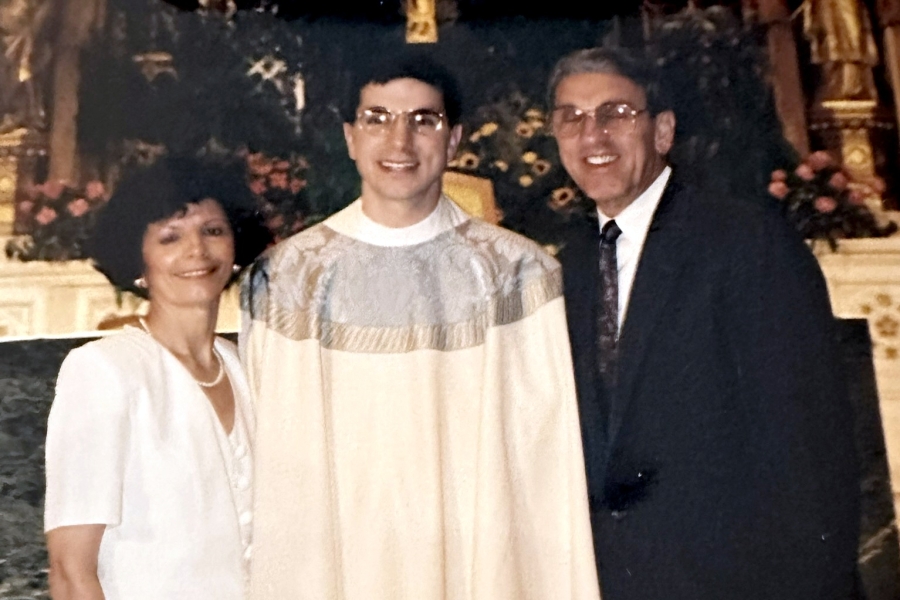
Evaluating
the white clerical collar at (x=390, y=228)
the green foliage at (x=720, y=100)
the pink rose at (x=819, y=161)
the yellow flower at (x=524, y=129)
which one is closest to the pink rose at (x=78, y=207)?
the white clerical collar at (x=390, y=228)

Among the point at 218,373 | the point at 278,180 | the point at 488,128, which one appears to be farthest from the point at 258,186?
the point at 488,128

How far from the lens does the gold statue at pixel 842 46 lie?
2205 mm

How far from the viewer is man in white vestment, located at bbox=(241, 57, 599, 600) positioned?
1965mm

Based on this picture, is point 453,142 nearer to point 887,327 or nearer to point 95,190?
point 95,190

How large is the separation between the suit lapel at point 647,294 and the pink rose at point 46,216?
1.29 m

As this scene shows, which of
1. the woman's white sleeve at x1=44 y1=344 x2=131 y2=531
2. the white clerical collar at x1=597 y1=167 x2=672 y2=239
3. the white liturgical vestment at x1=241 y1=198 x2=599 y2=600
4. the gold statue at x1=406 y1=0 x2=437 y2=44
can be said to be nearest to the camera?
the woman's white sleeve at x1=44 y1=344 x2=131 y2=531

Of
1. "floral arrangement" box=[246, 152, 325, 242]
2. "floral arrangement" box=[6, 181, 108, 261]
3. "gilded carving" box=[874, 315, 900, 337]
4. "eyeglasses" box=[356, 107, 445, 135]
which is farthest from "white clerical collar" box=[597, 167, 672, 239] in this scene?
"floral arrangement" box=[6, 181, 108, 261]

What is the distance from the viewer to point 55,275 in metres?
2.09

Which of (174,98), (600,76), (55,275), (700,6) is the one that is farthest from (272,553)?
(700,6)

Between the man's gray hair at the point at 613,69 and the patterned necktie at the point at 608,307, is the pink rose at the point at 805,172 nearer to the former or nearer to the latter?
the man's gray hair at the point at 613,69

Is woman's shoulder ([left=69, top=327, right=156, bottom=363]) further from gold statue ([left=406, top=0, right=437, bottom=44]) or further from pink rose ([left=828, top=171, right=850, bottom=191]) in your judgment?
pink rose ([left=828, top=171, right=850, bottom=191])

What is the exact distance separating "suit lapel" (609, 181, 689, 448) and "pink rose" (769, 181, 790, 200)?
0.24 m

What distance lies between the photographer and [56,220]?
6.90 feet

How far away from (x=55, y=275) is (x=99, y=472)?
487mm
